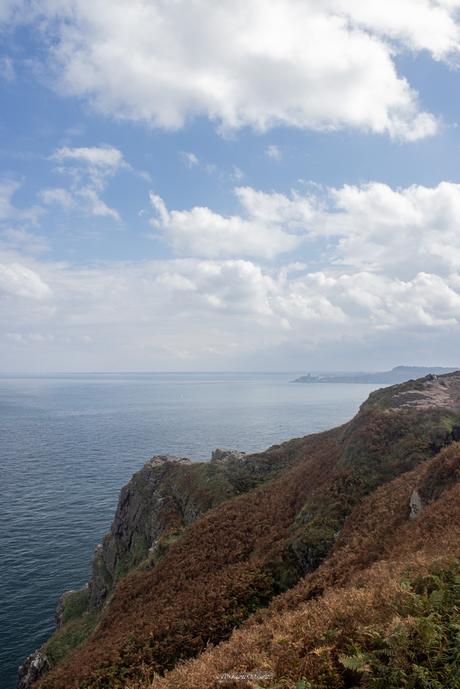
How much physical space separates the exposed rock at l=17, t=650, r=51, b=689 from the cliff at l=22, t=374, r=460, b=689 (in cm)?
33

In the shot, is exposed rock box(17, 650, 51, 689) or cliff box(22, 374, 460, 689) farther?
exposed rock box(17, 650, 51, 689)

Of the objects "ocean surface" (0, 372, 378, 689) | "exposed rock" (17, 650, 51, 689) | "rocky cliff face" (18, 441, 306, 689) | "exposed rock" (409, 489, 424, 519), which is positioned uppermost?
A: "exposed rock" (409, 489, 424, 519)

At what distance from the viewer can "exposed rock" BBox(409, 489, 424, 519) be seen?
64.1 feet

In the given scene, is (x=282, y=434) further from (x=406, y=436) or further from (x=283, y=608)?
(x=283, y=608)

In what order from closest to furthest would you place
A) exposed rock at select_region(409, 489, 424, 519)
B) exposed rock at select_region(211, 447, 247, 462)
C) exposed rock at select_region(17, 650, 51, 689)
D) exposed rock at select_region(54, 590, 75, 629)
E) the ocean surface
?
exposed rock at select_region(409, 489, 424, 519) → exposed rock at select_region(17, 650, 51, 689) → exposed rock at select_region(54, 590, 75, 629) → exposed rock at select_region(211, 447, 247, 462) → the ocean surface

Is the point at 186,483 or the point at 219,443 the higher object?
the point at 186,483

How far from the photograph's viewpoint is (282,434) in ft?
537

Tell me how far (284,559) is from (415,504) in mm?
8490

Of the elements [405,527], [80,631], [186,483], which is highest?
[405,527]

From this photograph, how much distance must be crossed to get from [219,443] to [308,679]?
14045cm

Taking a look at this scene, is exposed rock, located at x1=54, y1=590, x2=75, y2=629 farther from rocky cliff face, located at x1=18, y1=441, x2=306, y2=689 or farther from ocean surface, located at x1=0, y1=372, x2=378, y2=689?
ocean surface, located at x1=0, y1=372, x2=378, y2=689

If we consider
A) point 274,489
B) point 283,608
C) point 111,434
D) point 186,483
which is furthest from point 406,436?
point 111,434

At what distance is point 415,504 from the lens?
20.1 metres

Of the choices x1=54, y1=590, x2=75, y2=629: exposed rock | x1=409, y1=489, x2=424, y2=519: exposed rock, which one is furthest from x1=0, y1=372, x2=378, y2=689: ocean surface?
x1=409, y1=489, x2=424, y2=519: exposed rock
